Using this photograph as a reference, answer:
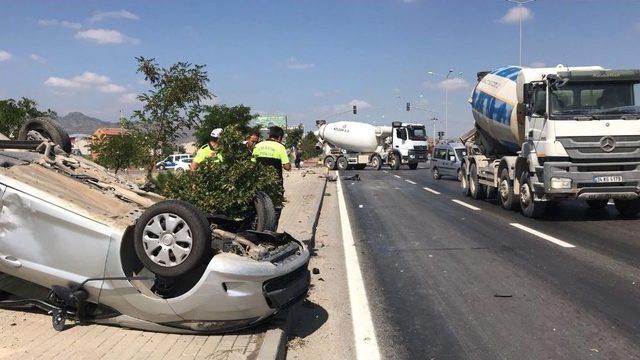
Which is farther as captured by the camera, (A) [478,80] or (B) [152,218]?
(A) [478,80]

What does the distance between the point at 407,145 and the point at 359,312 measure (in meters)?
37.3

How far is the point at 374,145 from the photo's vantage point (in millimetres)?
Answer: 43875

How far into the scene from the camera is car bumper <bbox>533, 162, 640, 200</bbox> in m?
11.8

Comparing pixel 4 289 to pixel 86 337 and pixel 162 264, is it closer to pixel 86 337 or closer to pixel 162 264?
pixel 86 337

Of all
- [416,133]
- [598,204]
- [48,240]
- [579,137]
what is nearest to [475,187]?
[598,204]

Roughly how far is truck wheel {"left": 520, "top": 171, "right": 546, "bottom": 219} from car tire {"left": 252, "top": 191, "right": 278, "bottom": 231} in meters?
8.02

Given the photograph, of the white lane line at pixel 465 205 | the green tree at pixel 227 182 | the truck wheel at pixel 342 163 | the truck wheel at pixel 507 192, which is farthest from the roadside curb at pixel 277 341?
the truck wheel at pixel 342 163

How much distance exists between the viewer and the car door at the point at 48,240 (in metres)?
4.72

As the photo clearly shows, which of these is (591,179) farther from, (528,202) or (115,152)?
(115,152)

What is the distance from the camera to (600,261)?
8219 millimetres

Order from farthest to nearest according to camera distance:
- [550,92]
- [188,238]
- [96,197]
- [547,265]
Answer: [550,92], [547,265], [96,197], [188,238]

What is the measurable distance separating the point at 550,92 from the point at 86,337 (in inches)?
410

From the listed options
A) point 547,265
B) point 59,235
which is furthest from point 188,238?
point 547,265

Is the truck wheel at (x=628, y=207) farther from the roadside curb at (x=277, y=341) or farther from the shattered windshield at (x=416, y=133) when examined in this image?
the shattered windshield at (x=416, y=133)
